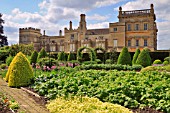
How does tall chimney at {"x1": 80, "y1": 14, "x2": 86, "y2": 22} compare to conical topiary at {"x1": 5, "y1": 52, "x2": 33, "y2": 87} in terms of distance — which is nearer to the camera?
conical topiary at {"x1": 5, "y1": 52, "x2": 33, "y2": 87}

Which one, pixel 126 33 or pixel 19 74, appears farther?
pixel 126 33

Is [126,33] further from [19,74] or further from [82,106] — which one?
[82,106]

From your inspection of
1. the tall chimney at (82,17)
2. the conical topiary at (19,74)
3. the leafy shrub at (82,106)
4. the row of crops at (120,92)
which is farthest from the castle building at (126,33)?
the leafy shrub at (82,106)

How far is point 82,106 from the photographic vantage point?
214 inches

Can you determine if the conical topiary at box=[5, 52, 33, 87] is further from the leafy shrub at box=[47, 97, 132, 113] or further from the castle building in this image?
the castle building

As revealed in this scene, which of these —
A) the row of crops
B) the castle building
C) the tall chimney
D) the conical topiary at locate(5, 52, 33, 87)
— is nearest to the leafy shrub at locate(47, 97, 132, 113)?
the row of crops

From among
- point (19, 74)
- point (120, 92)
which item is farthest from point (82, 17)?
point (120, 92)

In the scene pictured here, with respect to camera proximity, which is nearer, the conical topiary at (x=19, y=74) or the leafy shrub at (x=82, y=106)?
the leafy shrub at (x=82, y=106)

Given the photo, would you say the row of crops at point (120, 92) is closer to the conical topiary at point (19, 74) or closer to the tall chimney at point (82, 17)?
the conical topiary at point (19, 74)

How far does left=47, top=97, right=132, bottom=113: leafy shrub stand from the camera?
17.1ft

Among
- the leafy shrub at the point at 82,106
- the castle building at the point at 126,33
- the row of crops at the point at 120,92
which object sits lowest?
the leafy shrub at the point at 82,106

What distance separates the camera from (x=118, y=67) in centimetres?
1859

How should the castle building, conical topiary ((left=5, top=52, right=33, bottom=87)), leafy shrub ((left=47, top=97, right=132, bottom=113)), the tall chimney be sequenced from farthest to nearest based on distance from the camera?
1. the tall chimney
2. the castle building
3. conical topiary ((left=5, top=52, right=33, bottom=87))
4. leafy shrub ((left=47, top=97, right=132, bottom=113))

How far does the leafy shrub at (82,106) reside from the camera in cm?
Result: 520
